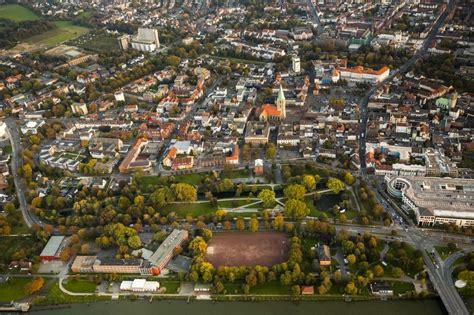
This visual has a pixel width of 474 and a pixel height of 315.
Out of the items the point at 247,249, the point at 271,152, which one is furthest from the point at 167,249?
the point at 271,152

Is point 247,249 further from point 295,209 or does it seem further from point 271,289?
point 295,209

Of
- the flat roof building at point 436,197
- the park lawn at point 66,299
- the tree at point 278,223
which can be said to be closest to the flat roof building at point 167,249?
the park lawn at point 66,299

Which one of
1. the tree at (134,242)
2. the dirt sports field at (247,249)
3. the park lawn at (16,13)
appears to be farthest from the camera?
the park lawn at (16,13)

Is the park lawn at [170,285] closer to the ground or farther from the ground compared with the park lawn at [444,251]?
closer to the ground

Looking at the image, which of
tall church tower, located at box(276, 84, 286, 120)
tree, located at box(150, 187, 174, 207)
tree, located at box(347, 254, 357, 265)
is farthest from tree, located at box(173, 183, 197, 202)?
tall church tower, located at box(276, 84, 286, 120)

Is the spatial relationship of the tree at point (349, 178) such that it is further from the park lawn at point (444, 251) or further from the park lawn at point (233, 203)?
the park lawn at point (444, 251)
